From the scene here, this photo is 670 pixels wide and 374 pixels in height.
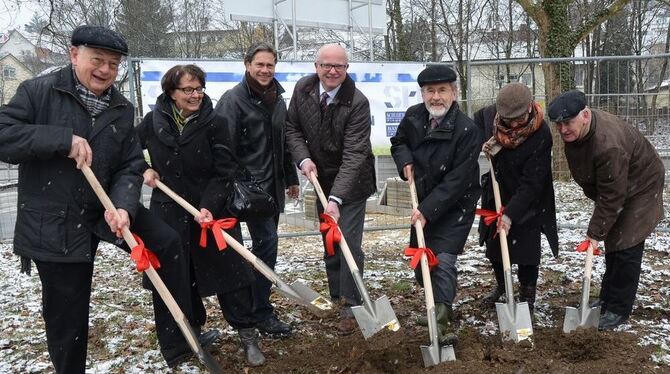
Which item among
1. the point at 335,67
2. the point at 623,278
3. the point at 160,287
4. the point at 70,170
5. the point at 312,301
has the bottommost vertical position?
the point at 623,278

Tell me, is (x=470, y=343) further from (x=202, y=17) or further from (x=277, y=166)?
(x=202, y=17)

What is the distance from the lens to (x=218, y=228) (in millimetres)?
3480

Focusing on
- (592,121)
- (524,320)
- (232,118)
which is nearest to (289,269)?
(232,118)

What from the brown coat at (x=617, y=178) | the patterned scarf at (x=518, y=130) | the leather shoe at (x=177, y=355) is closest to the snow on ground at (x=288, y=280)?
the leather shoe at (x=177, y=355)

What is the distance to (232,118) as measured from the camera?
158 inches

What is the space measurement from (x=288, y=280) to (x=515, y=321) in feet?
8.57

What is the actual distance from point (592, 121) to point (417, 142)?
1.16 meters

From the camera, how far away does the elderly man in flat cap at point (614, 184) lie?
376 cm

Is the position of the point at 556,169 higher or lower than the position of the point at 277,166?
lower

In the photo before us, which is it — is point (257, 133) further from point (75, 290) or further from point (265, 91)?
point (75, 290)

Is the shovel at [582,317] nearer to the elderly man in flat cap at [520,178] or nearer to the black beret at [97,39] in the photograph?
the elderly man in flat cap at [520,178]

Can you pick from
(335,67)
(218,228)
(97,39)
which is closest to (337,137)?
(335,67)

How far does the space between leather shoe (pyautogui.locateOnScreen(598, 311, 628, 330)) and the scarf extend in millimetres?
2852

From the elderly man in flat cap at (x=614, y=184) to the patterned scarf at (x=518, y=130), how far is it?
0.62ft
